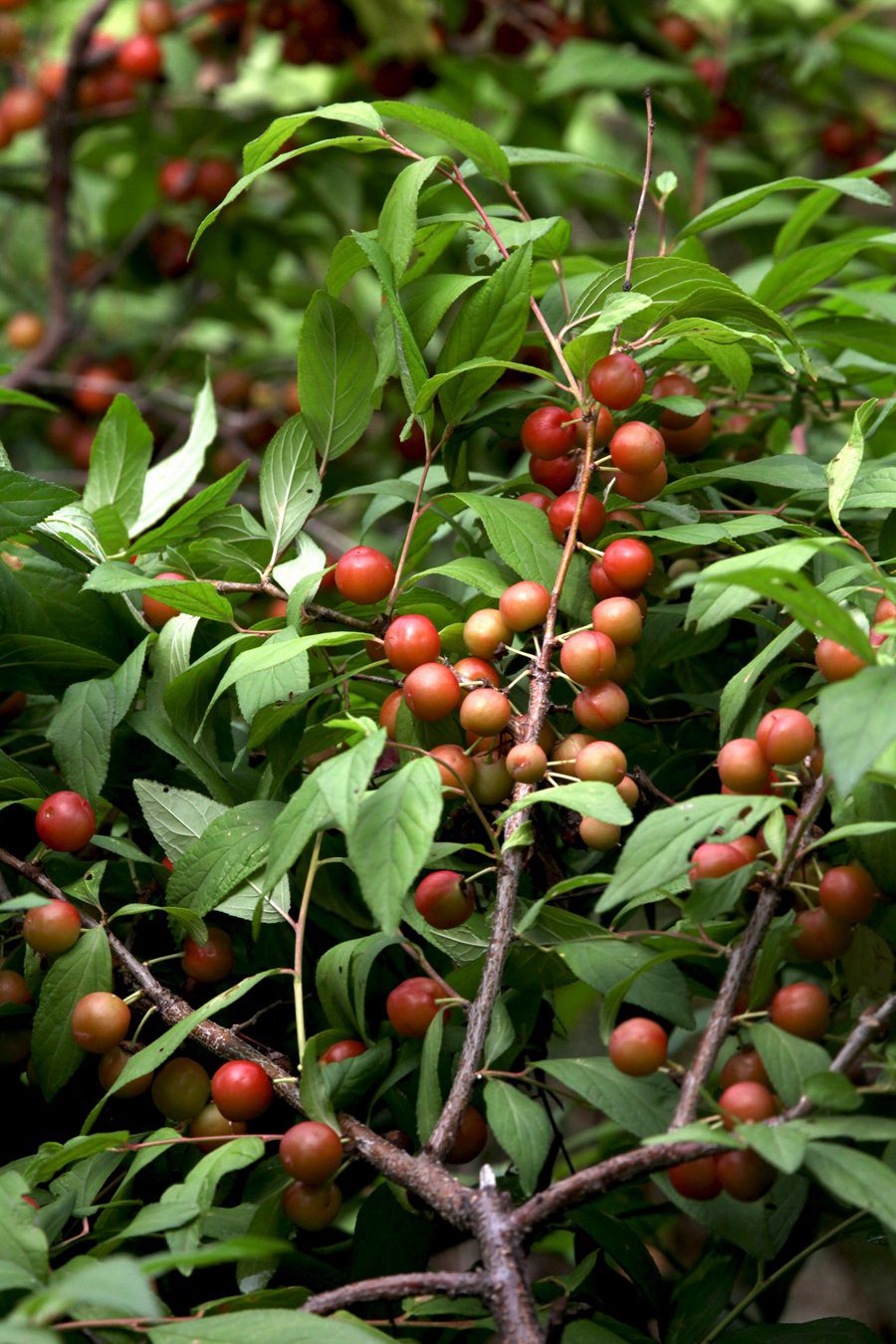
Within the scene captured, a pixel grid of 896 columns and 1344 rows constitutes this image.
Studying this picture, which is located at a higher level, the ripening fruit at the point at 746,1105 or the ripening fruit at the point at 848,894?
the ripening fruit at the point at 848,894

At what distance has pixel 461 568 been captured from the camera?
596mm

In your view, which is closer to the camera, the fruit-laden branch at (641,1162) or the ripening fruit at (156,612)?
the fruit-laden branch at (641,1162)

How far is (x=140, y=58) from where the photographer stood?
1.64 meters

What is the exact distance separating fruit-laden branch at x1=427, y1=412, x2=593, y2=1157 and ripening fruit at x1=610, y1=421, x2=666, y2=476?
0.06 m

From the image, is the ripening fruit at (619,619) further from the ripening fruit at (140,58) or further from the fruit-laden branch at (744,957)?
the ripening fruit at (140,58)

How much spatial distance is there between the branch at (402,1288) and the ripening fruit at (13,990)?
214mm

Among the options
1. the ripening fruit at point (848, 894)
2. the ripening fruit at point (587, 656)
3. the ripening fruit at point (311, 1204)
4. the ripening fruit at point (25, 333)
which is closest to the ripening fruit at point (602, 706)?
the ripening fruit at point (587, 656)

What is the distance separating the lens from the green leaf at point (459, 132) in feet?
2.08

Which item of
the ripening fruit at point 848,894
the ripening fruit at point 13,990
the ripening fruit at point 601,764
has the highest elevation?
the ripening fruit at point 601,764

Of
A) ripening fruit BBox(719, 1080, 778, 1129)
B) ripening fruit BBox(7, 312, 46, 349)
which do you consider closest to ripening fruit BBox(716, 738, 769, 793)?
ripening fruit BBox(719, 1080, 778, 1129)

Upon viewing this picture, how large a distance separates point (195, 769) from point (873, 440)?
0.53m

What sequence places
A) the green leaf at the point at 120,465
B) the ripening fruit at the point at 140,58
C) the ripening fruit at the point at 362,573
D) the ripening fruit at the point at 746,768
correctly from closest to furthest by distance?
the ripening fruit at the point at 746,768
the ripening fruit at the point at 362,573
the green leaf at the point at 120,465
the ripening fruit at the point at 140,58

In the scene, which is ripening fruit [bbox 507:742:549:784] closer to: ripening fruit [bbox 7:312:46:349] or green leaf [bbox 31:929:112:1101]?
green leaf [bbox 31:929:112:1101]

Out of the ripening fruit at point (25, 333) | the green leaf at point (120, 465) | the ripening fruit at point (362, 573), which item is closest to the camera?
the ripening fruit at point (362, 573)
